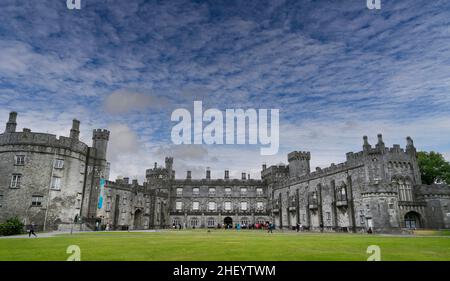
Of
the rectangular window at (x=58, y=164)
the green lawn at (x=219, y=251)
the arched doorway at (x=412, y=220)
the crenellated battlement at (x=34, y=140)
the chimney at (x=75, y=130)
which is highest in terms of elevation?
the chimney at (x=75, y=130)

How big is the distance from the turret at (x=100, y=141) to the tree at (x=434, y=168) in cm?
5327

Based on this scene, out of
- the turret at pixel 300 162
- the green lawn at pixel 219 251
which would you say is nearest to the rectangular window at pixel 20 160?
the green lawn at pixel 219 251

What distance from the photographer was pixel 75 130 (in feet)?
148

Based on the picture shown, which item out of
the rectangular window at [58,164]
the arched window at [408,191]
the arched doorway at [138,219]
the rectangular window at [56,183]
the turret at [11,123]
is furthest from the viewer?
the arched doorway at [138,219]

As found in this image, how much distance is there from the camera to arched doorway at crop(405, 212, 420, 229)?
139ft

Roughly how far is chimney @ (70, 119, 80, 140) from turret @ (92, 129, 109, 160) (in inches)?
140

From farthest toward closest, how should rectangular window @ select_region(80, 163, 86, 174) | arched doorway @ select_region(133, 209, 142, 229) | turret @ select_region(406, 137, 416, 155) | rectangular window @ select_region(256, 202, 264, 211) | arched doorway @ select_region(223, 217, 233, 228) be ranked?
1. rectangular window @ select_region(256, 202, 264, 211)
2. arched doorway @ select_region(223, 217, 233, 228)
3. arched doorway @ select_region(133, 209, 142, 229)
4. turret @ select_region(406, 137, 416, 155)
5. rectangular window @ select_region(80, 163, 86, 174)

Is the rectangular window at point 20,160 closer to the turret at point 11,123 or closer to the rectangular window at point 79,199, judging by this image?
the turret at point 11,123

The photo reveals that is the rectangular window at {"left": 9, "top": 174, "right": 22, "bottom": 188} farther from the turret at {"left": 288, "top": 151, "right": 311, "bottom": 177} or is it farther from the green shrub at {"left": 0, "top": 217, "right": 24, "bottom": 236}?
the turret at {"left": 288, "top": 151, "right": 311, "bottom": 177}

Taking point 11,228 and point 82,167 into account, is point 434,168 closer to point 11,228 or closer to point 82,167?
point 82,167

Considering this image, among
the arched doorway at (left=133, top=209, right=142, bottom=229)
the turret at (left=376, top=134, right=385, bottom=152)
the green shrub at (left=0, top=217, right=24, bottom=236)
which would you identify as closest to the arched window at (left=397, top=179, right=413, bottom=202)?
the turret at (left=376, top=134, right=385, bottom=152)

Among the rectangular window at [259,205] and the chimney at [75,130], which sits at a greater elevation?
the chimney at [75,130]

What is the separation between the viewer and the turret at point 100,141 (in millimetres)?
48438
